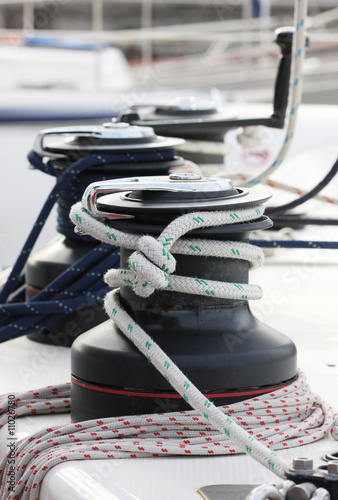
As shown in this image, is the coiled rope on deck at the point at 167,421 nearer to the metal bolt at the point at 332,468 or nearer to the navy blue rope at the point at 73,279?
the metal bolt at the point at 332,468

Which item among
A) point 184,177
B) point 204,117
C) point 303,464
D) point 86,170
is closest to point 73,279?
point 86,170

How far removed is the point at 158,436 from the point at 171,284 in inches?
6.5

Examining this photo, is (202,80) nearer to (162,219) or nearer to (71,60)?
(71,60)

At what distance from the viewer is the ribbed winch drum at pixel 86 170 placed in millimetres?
1325

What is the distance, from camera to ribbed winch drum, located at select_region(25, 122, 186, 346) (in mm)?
1325

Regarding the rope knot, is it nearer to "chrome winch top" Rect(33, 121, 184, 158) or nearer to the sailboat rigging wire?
"chrome winch top" Rect(33, 121, 184, 158)

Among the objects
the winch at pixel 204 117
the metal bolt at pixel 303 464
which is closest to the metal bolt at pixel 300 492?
the metal bolt at pixel 303 464

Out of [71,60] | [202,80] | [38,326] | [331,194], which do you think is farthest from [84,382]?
[71,60]

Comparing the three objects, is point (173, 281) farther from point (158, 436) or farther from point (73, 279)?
point (73, 279)

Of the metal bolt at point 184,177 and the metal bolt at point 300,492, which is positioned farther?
the metal bolt at point 184,177

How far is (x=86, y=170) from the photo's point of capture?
134 centimetres

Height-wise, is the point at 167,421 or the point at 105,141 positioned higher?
the point at 105,141

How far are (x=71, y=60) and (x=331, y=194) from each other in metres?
6.88

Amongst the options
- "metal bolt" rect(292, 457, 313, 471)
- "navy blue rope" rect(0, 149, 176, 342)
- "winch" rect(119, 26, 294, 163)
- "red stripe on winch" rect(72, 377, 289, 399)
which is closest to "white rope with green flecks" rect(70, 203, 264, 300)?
"red stripe on winch" rect(72, 377, 289, 399)
